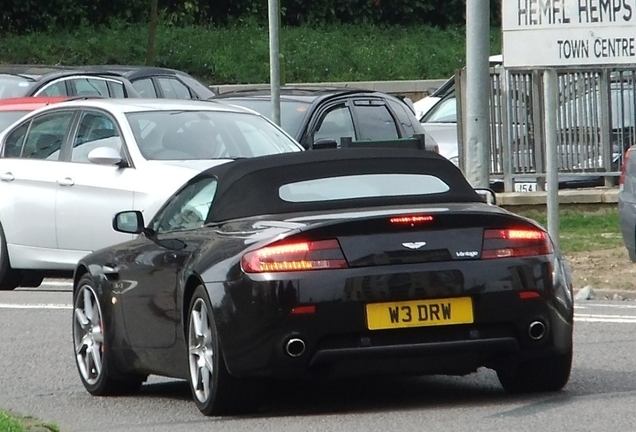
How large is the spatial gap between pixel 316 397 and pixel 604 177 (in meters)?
11.8

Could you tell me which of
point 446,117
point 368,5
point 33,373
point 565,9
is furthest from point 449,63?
point 33,373

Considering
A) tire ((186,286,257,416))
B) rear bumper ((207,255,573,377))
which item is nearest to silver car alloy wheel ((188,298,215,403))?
tire ((186,286,257,416))

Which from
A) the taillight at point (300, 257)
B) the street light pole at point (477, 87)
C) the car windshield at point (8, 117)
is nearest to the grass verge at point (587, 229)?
the street light pole at point (477, 87)

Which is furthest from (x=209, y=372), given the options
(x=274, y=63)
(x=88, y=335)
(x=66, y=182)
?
(x=274, y=63)

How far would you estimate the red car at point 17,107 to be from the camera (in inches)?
734

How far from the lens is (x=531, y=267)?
8.22 meters

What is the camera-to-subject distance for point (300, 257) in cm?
799

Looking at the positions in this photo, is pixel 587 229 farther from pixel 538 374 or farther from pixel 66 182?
pixel 538 374

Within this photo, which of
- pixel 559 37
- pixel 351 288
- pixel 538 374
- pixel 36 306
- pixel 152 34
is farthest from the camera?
pixel 152 34

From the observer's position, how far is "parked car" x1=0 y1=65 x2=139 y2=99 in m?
21.7

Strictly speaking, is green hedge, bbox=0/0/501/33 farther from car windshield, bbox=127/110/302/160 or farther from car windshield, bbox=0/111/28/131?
car windshield, bbox=127/110/302/160

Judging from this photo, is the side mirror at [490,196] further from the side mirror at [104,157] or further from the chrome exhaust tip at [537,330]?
the side mirror at [104,157]

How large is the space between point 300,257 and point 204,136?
6719 mm

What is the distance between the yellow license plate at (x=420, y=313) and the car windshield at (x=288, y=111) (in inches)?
410
